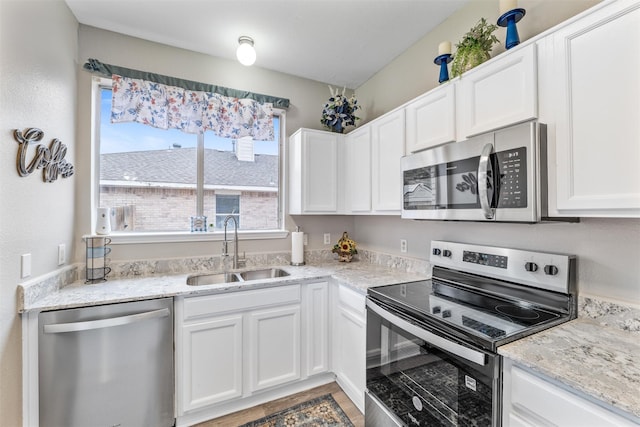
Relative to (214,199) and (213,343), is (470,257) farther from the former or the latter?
(214,199)

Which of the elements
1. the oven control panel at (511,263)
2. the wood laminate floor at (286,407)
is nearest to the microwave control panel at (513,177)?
the oven control panel at (511,263)

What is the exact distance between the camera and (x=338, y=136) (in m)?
2.59

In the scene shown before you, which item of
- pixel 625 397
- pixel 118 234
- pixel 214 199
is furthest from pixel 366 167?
pixel 118 234

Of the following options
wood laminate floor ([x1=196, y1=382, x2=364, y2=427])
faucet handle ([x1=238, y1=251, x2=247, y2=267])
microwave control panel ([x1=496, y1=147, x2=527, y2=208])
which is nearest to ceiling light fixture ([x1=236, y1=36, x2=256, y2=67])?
faucet handle ([x1=238, y1=251, x2=247, y2=267])

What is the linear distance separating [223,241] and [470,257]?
6.44 ft

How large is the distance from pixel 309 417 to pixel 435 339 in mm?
1171

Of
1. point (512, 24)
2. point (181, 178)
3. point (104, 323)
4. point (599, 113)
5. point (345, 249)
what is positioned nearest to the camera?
point (599, 113)

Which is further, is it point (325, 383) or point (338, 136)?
point (338, 136)

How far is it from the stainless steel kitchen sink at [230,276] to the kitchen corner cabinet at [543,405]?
65.4 inches

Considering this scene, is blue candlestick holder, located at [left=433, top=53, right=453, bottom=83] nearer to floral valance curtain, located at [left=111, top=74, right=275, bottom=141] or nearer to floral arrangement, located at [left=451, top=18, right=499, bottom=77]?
floral arrangement, located at [left=451, top=18, right=499, bottom=77]

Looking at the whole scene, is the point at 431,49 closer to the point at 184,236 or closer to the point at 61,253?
the point at 184,236

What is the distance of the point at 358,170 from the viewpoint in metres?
2.42

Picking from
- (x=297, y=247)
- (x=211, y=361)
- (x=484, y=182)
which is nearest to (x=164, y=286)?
(x=211, y=361)

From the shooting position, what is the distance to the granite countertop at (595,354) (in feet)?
2.45
